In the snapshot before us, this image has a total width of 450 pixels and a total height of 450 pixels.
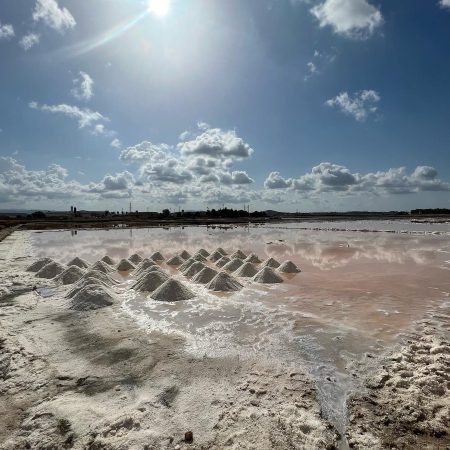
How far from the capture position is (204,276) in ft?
45.2

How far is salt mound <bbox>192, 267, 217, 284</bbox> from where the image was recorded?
13619 millimetres

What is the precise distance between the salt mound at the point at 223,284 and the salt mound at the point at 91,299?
3.82m

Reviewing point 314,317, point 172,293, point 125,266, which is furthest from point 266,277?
point 125,266

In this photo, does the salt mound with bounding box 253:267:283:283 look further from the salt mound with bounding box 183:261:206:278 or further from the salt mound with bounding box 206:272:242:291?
the salt mound with bounding box 183:261:206:278

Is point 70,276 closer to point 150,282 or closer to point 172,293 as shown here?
point 150,282

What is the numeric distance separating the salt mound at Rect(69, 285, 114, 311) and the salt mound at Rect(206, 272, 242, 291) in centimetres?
382

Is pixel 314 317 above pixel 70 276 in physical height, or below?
below

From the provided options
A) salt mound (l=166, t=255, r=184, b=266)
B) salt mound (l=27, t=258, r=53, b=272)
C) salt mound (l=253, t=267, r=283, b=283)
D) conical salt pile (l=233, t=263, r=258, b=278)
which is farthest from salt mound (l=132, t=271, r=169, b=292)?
salt mound (l=27, t=258, r=53, b=272)

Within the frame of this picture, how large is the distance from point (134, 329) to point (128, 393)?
2.95 meters

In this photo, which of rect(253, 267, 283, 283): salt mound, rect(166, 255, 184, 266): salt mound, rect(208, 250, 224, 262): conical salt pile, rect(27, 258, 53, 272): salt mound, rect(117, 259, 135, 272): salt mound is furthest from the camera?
rect(208, 250, 224, 262): conical salt pile

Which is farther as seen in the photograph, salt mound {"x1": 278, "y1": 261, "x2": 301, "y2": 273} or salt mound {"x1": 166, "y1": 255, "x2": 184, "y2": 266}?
salt mound {"x1": 166, "y1": 255, "x2": 184, "y2": 266}

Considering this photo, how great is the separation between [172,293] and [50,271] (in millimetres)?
7215

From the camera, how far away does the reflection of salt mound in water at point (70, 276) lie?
13141 millimetres

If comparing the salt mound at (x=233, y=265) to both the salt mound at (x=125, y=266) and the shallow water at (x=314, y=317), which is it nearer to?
the shallow water at (x=314, y=317)
